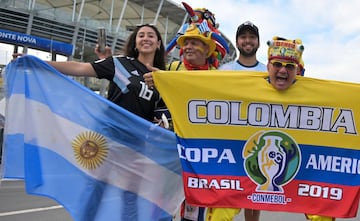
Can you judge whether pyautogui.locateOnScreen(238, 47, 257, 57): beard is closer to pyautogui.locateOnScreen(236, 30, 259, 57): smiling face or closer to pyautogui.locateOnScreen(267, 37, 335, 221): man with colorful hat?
pyautogui.locateOnScreen(236, 30, 259, 57): smiling face

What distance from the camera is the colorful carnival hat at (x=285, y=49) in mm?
3375

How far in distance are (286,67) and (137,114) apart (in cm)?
132

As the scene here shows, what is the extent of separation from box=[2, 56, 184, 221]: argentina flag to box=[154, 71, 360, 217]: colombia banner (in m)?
0.44

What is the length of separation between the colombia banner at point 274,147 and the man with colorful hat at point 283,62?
8 centimetres

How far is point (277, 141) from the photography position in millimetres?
3480

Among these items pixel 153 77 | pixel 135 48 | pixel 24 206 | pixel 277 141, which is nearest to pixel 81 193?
pixel 153 77

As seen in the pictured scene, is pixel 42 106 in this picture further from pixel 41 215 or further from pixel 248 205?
pixel 41 215

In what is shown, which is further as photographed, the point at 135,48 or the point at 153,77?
the point at 135,48

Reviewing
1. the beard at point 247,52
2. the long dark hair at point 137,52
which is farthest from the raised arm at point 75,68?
the beard at point 247,52

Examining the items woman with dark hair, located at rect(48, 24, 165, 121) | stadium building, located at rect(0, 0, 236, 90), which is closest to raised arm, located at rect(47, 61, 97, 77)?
woman with dark hair, located at rect(48, 24, 165, 121)

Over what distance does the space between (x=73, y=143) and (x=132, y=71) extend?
2.62 ft

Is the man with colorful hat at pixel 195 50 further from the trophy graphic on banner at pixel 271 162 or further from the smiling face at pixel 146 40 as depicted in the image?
the trophy graphic on banner at pixel 271 162

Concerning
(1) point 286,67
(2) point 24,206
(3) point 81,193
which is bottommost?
(2) point 24,206

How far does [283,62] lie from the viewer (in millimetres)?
3381
